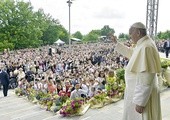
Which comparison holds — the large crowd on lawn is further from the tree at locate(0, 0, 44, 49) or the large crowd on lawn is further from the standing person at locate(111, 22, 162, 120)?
the tree at locate(0, 0, 44, 49)

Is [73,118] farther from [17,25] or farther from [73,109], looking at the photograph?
[17,25]

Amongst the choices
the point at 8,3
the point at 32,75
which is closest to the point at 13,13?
the point at 8,3

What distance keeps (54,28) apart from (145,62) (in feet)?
239

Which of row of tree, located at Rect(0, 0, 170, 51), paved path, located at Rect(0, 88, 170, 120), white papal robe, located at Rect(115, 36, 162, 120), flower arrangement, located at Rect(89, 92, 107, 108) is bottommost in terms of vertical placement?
paved path, located at Rect(0, 88, 170, 120)

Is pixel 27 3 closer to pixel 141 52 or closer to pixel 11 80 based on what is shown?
pixel 11 80

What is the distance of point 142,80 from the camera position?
329 cm

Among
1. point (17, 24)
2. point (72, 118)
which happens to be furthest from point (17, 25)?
point (72, 118)

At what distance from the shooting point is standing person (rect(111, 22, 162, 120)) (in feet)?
10.7

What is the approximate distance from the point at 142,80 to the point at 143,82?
3 centimetres

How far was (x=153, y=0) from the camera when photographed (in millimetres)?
19750

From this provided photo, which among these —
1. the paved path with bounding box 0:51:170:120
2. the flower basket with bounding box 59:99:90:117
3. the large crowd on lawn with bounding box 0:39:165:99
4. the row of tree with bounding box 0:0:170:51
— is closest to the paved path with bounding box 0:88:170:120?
the paved path with bounding box 0:51:170:120

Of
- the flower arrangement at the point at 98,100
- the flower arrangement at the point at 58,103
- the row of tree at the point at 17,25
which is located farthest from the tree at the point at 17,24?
the flower arrangement at the point at 98,100

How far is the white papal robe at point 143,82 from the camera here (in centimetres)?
327

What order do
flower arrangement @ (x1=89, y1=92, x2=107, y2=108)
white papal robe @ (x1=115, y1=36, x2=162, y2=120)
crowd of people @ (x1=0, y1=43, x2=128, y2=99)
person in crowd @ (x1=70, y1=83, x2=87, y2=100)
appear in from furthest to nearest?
crowd of people @ (x1=0, y1=43, x2=128, y2=99), person in crowd @ (x1=70, y1=83, x2=87, y2=100), flower arrangement @ (x1=89, y1=92, x2=107, y2=108), white papal robe @ (x1=115, y1=36, x2=162, y2=120)
